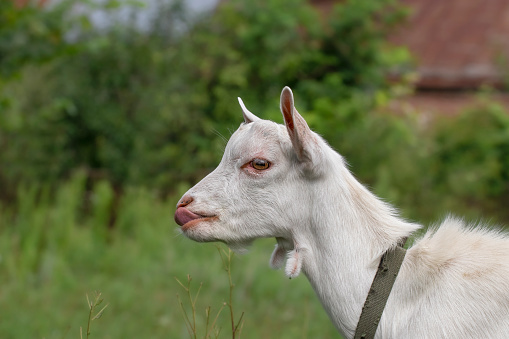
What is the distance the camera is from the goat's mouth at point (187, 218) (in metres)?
3.04

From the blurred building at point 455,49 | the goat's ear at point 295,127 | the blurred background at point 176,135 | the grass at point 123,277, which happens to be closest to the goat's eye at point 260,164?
the goat's ear at point 295,127

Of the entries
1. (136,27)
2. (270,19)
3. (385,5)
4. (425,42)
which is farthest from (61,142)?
(425,42)

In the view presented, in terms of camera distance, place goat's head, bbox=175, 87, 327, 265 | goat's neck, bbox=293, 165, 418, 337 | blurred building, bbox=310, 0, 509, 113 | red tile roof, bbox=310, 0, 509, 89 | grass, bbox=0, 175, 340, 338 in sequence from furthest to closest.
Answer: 1. red tile roof, bbox=310, 0, 509, 89
2. blurred building, bbox=310, 0, 509, 113
3. grass, bbox=0, 175, 340, 338
4. goat's head, bbox=175, 87, 327, 265
5. goat's neck, bbox=293, 165, 418, 337

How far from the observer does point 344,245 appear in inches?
117

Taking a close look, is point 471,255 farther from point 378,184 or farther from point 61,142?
point 61,142

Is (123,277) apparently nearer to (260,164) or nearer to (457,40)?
(260,164)

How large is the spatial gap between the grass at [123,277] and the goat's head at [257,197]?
8.65 ft

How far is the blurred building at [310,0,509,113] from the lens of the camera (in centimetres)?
1355

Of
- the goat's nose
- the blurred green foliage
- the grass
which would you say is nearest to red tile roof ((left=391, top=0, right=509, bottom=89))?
the blurred green foliage

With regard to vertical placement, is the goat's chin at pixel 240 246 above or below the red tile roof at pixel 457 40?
above

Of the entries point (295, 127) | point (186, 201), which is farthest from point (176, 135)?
point (295, 127)

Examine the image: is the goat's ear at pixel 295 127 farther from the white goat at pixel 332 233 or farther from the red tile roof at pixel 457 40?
the red tile roof at pixel 457 40

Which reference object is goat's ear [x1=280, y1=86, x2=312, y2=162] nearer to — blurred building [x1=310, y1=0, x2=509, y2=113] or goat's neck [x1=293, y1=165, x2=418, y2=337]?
goat's neck [x1=293, y1=165, x2=418, y2=337]

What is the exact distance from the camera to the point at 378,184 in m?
9.78
